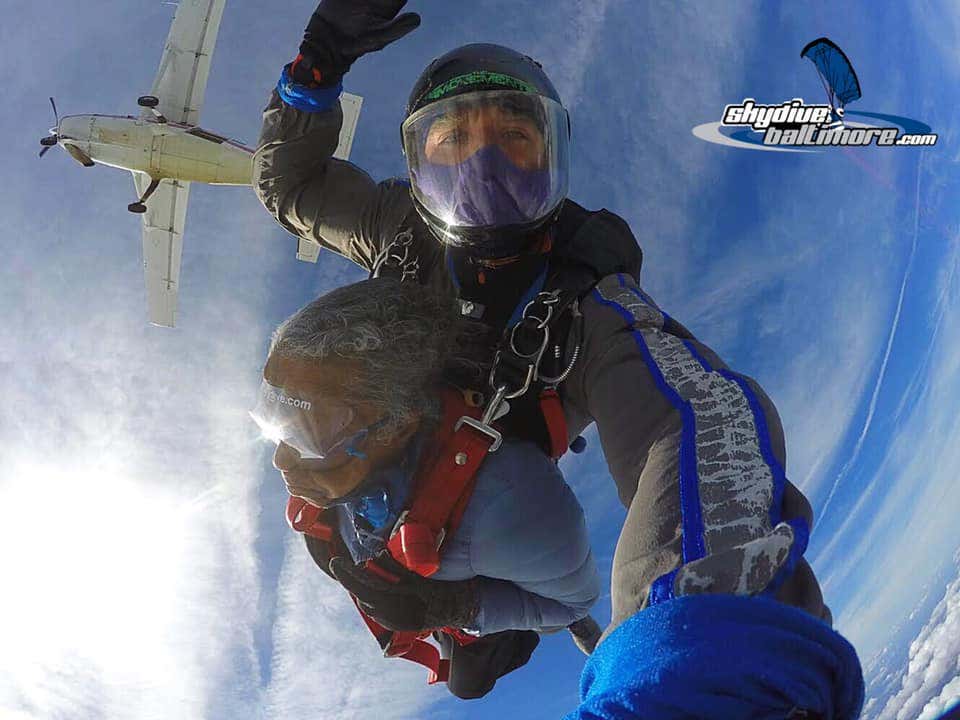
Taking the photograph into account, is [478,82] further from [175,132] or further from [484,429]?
[175,132]

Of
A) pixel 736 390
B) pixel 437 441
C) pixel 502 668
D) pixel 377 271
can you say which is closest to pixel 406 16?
pixel 377 271

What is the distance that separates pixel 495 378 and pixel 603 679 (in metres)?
1.29

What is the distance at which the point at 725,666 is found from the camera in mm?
963

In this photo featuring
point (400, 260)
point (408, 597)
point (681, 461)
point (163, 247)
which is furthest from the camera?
point (163, 247)

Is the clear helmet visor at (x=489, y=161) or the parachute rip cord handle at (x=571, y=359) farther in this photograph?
the clear helmet visor at (x=489, y=161)

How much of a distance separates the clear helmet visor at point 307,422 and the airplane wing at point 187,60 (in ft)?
62.4

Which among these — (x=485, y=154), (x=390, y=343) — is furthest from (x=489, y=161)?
(x=390, y=343)

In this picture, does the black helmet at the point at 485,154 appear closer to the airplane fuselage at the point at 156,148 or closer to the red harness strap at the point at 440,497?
the red harness strap at the point at 440,497

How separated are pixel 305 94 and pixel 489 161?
3.59 feet

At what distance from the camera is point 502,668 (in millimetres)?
3732

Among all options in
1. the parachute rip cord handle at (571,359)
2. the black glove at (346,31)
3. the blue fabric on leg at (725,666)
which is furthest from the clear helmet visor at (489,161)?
the blue fabric on leg at (725,666)

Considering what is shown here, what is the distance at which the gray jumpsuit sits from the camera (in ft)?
3.79

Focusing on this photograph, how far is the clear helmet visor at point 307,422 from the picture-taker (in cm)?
222

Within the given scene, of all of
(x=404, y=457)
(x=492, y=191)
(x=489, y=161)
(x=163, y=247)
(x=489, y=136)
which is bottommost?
(x=163, y=247)
